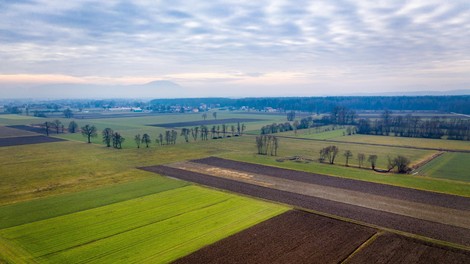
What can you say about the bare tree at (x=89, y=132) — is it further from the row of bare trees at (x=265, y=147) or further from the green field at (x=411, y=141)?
the green field at (x=411, y=141)

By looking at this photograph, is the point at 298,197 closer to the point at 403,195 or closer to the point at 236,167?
the point at 403,195

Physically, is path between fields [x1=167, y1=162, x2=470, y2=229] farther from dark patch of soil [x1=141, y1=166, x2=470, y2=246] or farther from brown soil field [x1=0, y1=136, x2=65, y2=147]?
brown soil field [x1=0, y1=136, x2=65, y2=147]

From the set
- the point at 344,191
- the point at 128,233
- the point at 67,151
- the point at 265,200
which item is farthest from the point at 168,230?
the point at 67,151

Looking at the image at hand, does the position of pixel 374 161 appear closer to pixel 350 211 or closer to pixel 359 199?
pixel 359 199

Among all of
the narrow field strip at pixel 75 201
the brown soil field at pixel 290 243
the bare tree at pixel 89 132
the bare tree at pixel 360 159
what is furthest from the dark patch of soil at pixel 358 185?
the bare tree at pixel 89 132

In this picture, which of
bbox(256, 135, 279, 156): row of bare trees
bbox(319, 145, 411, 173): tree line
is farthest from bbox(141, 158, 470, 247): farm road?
bbox(256, 135, 279, 156): row of bare trees
